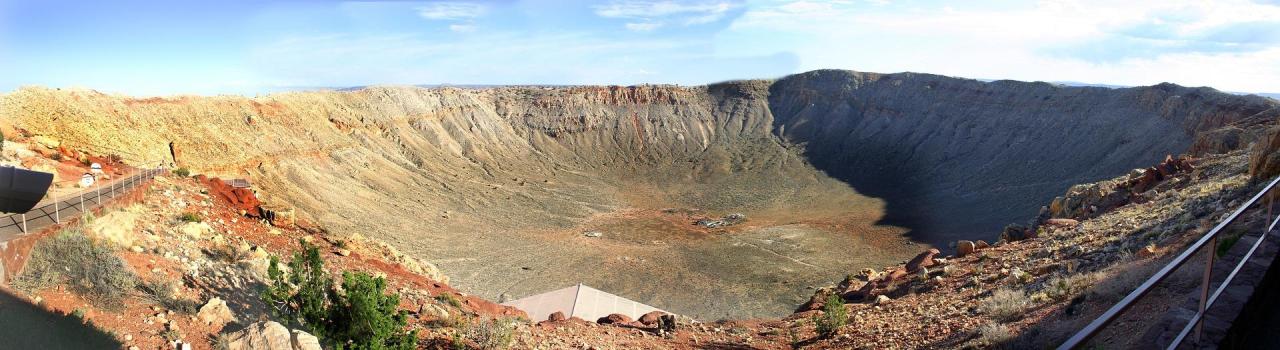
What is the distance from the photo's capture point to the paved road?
1054cm

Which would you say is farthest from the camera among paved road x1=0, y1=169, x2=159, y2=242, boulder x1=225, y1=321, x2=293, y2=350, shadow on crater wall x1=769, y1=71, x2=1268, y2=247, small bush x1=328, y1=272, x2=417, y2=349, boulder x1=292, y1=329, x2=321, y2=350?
shadow on crater wall x1=769, y1=71, x2=1268, y2=247

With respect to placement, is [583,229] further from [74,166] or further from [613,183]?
[74,166]

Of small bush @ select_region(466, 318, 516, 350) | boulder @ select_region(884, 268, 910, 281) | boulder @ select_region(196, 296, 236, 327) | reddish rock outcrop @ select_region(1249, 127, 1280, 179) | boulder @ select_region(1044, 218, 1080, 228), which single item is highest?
reddish rock outcrop @ select_region(1249, 127, 1280, 179)

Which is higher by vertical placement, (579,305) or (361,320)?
(361,320)

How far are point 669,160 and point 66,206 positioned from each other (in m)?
57.5

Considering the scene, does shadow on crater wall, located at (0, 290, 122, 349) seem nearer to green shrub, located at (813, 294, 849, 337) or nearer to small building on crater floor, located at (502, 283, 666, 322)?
green shrub, located at (813, 294, 849, 337)

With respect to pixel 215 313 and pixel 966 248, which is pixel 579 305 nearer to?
pixel 966 248

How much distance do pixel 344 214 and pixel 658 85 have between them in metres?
51.5

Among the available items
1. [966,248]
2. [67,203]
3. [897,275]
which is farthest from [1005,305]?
[67,203]

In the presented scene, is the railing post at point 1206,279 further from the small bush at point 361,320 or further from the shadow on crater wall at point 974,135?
the shadow on crater wall at point 974,135

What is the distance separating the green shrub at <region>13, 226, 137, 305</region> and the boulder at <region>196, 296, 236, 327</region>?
928mm

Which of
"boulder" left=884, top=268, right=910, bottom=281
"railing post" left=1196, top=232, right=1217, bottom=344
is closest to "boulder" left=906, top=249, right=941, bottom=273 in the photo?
"boulder" left=884, top=268, right=910, bottom=281

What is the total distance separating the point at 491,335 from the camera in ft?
36.3

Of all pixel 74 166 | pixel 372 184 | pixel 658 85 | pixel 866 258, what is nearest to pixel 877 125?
Result: pixel 658 85
